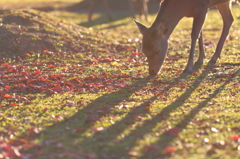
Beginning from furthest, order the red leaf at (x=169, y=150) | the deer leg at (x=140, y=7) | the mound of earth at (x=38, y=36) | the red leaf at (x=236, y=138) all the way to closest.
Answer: the deer leg at (x=140, y=7)
the mound of earth at (x=38, y=36)
the red leaf at (x=236, y=138)
the red leaf at (x=169, y=150)

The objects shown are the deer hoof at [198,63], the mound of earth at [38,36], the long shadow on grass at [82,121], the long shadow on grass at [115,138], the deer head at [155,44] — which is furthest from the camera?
the mound of earth at [38,36]

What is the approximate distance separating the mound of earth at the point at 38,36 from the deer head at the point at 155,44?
395cm

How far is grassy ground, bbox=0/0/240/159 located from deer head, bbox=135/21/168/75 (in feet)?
1.10

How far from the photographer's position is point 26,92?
7992 mm

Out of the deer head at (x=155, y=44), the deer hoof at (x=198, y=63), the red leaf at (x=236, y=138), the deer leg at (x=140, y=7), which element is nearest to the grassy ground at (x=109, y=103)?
the red leaf at (x=236, y=138)

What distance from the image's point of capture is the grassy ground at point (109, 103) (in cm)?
500

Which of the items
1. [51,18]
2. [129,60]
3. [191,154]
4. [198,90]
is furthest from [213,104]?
[51,18]

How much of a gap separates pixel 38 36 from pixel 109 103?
20.7 feet

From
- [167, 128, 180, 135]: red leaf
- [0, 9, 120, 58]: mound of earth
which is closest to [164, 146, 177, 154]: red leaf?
[167, 128, 180, 135]: red leaf

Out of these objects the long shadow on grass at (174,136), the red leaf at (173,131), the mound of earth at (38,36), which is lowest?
the long shadow on grass at (174,136)

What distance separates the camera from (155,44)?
8930 millimetres

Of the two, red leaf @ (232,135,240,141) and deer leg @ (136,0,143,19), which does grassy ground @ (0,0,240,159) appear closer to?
red leaf @ (232,135,240,141)

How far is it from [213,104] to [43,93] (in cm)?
320

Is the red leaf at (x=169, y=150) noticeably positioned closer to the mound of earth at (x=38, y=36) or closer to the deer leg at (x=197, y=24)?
the deer leg at (x=197, y=24)
